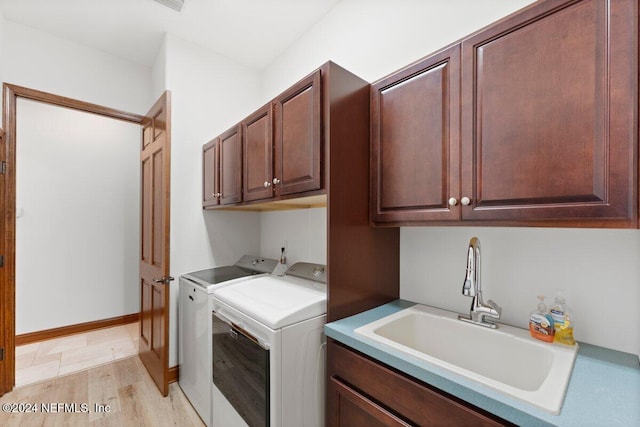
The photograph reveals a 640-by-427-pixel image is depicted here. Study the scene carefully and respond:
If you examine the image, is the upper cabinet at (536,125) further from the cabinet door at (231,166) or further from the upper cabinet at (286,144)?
the cabinet door at (231,166)

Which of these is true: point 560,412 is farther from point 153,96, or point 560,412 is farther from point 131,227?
point 131,227

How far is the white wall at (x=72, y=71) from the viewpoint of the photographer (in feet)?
7.45

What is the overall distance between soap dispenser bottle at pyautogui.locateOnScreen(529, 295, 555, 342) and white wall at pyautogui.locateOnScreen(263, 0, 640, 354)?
0.23 feet

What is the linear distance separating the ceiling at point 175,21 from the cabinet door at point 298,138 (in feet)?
3.38

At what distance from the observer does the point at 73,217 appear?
3.26 m

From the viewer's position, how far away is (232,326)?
1.52 metres

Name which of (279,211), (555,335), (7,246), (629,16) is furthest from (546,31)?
(7,246)

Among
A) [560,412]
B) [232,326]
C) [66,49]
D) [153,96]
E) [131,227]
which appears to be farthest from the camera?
[131,227]

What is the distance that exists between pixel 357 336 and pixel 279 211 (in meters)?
1.58

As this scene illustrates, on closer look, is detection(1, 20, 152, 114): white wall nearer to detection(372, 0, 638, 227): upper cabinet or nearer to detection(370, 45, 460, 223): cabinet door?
detection(370, 45, 460, 223): cabinet door

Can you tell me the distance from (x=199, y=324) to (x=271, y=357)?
3.13 ft

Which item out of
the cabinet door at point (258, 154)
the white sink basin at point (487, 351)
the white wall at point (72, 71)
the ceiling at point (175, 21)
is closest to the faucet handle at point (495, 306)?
the white sink basin at point (487, 351)

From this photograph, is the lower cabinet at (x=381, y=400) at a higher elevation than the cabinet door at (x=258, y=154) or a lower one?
lower

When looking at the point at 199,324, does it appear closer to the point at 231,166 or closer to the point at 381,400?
the point at 231,166
